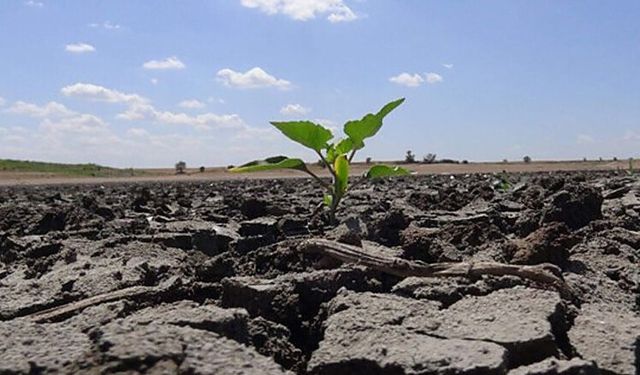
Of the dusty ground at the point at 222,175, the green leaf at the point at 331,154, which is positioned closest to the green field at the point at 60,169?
the dusty ground at the point at 222,175

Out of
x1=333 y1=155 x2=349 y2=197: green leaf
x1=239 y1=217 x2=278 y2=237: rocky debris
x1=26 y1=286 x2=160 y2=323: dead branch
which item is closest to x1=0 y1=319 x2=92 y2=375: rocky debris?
x1=26 y1=286 x2=160 y2=323: dead branch

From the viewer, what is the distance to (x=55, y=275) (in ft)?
10.1

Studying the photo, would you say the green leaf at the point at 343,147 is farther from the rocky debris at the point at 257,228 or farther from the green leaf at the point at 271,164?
the rocky debris at the point at 257,228

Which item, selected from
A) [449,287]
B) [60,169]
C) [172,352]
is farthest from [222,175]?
[172,352]

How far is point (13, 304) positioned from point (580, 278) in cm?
193

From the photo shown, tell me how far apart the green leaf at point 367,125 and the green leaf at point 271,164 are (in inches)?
12.8

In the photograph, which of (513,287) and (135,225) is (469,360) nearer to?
(513,287)

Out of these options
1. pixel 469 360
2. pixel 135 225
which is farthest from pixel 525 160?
pixel 469 360

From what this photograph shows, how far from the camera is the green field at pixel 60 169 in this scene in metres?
32.2

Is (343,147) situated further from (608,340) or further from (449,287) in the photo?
(608,340)

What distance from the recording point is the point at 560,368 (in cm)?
161

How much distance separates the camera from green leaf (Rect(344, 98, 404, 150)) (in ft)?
13.6

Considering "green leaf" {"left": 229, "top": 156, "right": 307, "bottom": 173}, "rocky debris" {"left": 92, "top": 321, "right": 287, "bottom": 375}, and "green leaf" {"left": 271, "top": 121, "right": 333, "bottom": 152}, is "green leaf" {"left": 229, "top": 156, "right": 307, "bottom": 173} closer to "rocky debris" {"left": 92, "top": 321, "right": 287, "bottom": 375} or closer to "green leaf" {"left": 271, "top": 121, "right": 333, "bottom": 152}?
"green leaf" {"left": 271, "top": 121, "right": 333, "bottom": 152}

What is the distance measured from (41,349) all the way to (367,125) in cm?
274
